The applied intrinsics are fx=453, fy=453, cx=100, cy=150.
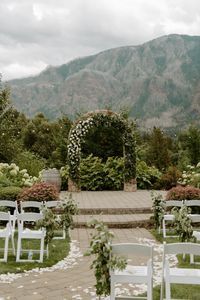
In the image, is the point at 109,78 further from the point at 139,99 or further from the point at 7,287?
the point at 7,287

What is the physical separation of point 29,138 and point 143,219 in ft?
89.3

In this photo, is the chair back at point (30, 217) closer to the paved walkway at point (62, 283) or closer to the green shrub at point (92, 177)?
the paved walkway at point (62, 283)

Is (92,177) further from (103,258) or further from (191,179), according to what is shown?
(103,258)

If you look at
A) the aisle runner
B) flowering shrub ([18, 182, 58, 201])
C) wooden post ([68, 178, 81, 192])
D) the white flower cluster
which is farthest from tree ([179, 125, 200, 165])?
the aisle runner

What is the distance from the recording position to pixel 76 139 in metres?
17.9

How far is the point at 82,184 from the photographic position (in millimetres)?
18625

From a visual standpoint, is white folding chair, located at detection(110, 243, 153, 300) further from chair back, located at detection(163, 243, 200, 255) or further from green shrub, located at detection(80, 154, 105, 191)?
green shrub, located at detection(80, 154, 105, 191)

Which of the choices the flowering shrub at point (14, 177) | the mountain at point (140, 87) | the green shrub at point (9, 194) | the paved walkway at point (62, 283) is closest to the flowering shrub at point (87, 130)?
the flowering shrub at point (14, 177)

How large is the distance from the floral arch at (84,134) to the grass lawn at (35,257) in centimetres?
813

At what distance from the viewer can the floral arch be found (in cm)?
1769

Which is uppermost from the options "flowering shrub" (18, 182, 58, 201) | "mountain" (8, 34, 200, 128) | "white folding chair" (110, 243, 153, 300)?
"mountain" (8, 34, 200, 128)

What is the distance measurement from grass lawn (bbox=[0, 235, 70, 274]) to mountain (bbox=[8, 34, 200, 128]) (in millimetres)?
83493

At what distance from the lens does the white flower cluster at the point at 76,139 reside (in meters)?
17.7

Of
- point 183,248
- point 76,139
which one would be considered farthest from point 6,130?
point 183,248
